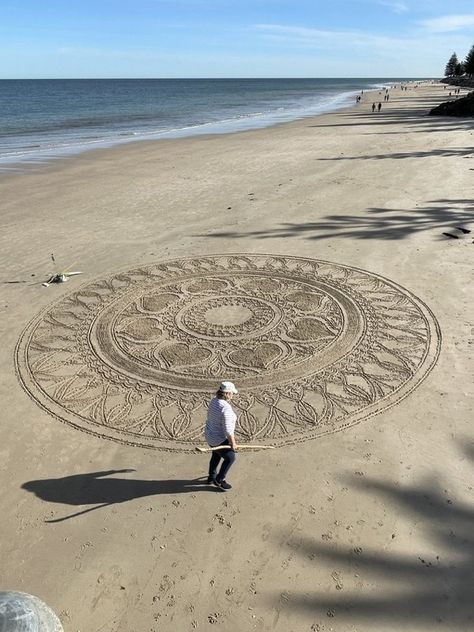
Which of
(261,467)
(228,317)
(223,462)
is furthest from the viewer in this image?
(228,317)

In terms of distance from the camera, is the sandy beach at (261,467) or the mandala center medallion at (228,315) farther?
the mandala center medallion at (228,315)

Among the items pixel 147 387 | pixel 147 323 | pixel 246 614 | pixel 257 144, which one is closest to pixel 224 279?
pixel 147 323

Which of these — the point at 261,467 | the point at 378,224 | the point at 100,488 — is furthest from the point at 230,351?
the point at 378,224

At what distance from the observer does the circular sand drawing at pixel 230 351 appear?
6727 millimetres

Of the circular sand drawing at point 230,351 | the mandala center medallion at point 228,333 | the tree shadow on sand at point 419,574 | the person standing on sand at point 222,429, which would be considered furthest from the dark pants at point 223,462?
the mandala center medallion at point 228,333

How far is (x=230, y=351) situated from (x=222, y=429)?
3.05 m

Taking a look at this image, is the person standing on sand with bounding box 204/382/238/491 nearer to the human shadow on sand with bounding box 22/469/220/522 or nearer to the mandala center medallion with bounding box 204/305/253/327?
the human shadow on sand with bounding box 22/469/220/522

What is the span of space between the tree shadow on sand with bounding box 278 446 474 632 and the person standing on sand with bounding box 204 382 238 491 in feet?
3.84

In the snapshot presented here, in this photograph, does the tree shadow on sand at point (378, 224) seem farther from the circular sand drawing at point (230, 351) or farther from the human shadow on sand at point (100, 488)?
the human shadow on sand at point (100, 488)

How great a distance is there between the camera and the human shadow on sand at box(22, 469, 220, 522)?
544cm

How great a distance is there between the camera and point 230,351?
8.24 metres

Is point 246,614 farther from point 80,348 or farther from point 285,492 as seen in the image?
point 80,348

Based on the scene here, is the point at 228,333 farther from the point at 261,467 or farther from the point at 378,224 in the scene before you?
the point at 378,224

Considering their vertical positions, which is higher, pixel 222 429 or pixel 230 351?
pixel 222 429
